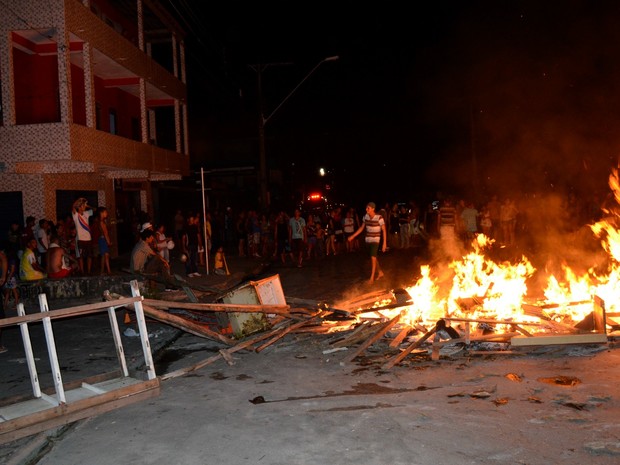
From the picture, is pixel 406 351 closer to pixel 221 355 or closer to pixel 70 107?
pixel 221 355

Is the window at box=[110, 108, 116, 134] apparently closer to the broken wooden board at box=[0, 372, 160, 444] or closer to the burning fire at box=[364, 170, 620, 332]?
the burning fire at box=[364, 170, 620, 332]

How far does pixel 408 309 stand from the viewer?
9.45 meters

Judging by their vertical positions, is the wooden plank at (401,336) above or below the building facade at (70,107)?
below

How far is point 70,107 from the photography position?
1625 centimetres

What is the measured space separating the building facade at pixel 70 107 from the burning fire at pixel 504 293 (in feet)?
36.8

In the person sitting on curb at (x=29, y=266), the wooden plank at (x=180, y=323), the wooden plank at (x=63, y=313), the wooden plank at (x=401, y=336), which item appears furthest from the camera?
the person sitting on curb at (x=29, y=266)

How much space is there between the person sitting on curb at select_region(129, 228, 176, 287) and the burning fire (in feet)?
14.1

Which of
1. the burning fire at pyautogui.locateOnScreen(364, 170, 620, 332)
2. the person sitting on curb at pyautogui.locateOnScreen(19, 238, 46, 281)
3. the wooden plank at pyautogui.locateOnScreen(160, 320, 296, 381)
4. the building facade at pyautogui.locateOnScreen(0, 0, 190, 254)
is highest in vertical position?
the building facade at pyautogui.locateOnScreen(0, 0, 190, 254)

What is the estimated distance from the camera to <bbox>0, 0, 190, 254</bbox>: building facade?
16047 mm

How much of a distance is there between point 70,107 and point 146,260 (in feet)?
24.9

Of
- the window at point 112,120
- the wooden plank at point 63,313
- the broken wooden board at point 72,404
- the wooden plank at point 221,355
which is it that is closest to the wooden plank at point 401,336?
the wooden plank at point 221,355

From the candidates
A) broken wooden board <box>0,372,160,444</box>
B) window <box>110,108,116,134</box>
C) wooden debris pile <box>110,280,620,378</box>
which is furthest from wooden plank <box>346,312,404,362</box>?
window <box>110,108,116,134</box>

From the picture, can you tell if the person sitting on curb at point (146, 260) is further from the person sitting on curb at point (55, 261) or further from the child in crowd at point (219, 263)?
the child in crowd at point (219, 263)

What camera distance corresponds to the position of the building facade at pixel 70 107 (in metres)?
16.0
